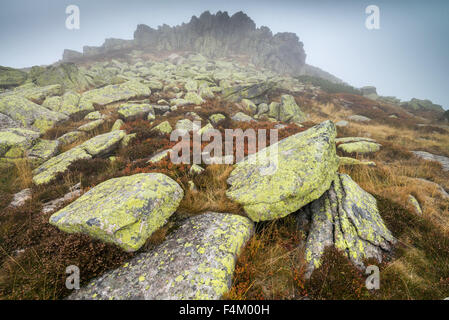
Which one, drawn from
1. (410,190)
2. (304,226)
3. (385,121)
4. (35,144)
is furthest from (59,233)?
(385,121)

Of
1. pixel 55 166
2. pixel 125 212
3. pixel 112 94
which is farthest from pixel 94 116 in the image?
pixel 125 212

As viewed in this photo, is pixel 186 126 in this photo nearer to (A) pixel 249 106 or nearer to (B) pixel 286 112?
(A) pixel 249 106

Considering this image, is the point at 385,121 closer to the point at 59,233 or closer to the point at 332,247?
the point at 332,247

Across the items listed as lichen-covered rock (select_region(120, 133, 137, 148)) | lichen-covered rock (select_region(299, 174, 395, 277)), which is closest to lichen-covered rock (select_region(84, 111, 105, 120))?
lichen-covered rock (select_region(120, 133, 137, 148))

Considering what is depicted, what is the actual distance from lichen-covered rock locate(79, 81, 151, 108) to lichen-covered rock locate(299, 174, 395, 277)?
1648cm

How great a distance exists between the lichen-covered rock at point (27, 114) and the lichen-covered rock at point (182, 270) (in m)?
11.8

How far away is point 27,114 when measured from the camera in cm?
998

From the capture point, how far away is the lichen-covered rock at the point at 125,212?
121 inches

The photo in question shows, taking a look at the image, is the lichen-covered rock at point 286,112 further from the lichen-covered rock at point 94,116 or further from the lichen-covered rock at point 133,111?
the lichen-covered rock at point 94,116

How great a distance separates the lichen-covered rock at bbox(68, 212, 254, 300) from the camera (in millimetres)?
2635

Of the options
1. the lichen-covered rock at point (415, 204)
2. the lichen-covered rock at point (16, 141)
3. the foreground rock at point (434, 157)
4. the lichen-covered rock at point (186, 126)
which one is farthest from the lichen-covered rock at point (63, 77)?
the foreground rock at point (434, 157)

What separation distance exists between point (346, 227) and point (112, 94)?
60.8ft

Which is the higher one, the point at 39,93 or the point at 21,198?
the point at 39,93

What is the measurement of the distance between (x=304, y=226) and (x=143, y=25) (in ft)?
306
